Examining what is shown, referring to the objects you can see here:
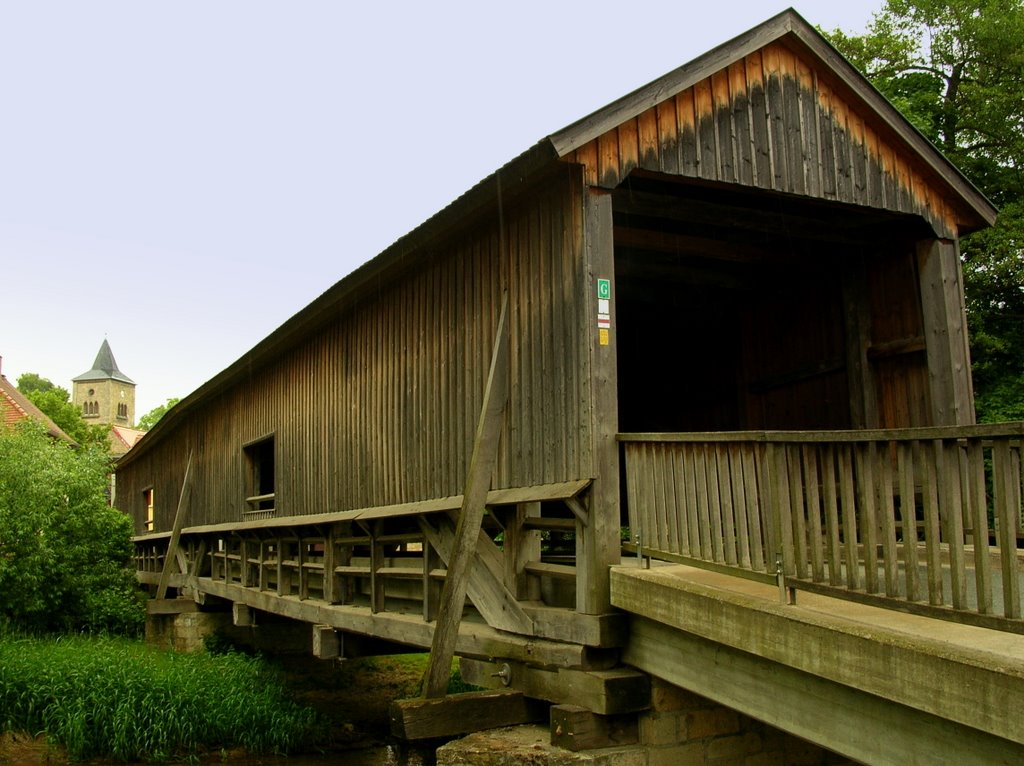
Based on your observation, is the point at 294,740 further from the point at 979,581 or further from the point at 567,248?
the point at 979,581

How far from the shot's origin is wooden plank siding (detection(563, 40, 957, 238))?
682 centimetres

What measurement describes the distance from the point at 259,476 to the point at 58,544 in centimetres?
590

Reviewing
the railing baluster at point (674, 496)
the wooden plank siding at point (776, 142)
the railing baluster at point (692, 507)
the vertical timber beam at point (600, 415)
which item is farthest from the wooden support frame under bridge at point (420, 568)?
the wooden plank siding at point (776, 142)

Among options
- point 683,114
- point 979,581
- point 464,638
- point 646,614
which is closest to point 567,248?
point 683,114

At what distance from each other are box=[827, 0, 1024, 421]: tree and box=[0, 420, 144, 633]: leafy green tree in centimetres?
1735

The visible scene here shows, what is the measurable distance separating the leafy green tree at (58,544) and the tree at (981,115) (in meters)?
17.4

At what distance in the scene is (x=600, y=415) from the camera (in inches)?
251

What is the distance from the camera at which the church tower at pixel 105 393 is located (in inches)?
3880

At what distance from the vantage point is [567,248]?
6793mm

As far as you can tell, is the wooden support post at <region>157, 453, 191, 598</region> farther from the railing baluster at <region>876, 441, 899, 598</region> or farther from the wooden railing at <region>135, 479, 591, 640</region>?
the railing baluster at <region>876, 441, 899, 598</region>

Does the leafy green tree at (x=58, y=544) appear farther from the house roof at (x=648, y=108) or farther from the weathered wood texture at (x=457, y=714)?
the weathered wood texture at (x=457, y=714)

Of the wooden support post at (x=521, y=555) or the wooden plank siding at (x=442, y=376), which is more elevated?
the wooden plank siding at (x=442, y=376)

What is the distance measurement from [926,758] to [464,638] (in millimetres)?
4135

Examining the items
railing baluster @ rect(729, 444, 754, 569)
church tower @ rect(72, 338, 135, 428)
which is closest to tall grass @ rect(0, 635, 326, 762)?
railing baluster @ rect(729, 444, 754, 569)
